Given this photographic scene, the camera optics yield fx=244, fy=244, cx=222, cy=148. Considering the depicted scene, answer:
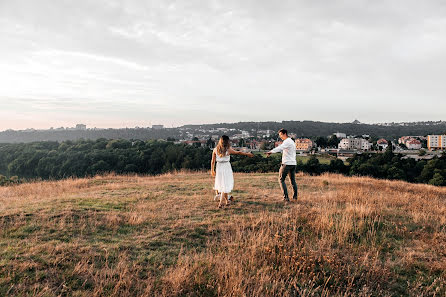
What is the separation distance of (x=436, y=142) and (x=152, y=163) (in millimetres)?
126197

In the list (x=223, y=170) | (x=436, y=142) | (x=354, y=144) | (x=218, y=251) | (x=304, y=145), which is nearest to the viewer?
(x=218, y=251)

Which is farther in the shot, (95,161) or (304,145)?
(304,145)

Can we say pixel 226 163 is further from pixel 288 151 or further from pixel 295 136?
pixel 295 136

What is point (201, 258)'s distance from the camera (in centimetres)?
Result: 413

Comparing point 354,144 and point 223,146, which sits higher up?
point 223,146

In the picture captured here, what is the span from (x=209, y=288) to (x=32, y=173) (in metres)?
57.4

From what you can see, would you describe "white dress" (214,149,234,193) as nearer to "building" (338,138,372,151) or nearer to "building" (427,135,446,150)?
"building" (338,138,372,151)

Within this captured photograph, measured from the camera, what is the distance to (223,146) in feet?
24.2

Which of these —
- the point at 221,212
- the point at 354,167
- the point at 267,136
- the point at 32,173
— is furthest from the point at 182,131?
the point at 221,212

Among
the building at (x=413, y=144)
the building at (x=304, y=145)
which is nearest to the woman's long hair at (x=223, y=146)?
the building at (x=304, y=145)

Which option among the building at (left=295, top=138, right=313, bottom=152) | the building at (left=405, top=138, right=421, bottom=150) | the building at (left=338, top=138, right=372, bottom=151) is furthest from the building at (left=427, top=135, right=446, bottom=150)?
the building at (left=295, top=138, right=313, bottom=152)

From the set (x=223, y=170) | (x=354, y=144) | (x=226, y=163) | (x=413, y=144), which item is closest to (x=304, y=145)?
(x=354, y=144)

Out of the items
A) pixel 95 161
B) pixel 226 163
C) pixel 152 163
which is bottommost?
pixel 152 163

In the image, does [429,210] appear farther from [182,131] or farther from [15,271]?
[182,131]
